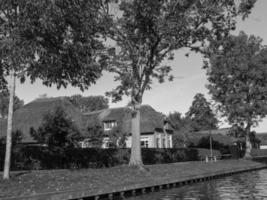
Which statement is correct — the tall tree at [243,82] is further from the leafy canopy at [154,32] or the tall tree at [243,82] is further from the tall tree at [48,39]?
the tall tree at [48,39]

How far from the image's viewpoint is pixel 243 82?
60.1 m

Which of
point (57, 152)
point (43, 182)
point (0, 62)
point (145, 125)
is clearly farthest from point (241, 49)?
point (0, 62)

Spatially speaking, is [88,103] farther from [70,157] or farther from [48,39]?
[48,39]

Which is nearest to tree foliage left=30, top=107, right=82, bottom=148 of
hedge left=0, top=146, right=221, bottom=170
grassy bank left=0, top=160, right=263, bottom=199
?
hedge left=0, top=146, right=221, bottom=170

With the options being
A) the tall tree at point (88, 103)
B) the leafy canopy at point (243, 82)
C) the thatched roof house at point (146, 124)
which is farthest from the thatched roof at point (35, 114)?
the tall tree at point (88, 103)

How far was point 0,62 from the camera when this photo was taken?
14.2 meters

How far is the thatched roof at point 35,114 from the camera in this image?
50.7 meters

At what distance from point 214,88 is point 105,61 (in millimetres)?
33687

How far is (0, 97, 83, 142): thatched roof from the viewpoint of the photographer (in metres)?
50.7

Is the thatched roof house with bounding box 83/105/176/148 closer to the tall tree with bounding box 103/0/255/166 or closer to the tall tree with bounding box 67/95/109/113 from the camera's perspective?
the tall tree with bounding box 103/0/255/166

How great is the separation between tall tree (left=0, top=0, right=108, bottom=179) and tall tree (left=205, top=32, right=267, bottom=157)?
44683mm

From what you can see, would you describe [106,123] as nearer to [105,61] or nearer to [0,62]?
[105,61]

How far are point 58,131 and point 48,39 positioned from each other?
23.3 meters

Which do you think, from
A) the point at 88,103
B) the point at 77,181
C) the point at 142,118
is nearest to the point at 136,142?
the point at 77,181
